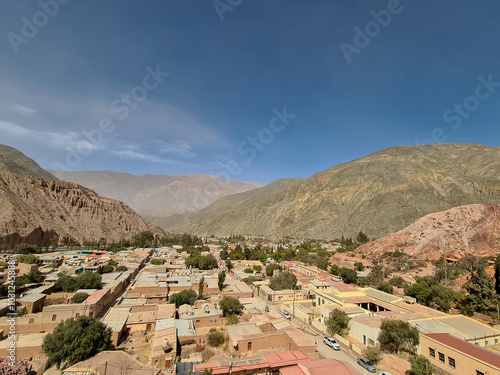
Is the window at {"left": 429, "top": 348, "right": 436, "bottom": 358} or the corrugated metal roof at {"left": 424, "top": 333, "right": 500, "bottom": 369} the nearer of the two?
the corrugated metal roof at {"left": 424, "top": 333, "right": 500, "bottom": 369}

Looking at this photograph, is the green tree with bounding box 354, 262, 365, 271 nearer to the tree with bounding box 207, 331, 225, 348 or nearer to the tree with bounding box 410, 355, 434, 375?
the tree with bounding box 410, 355, 434, 375

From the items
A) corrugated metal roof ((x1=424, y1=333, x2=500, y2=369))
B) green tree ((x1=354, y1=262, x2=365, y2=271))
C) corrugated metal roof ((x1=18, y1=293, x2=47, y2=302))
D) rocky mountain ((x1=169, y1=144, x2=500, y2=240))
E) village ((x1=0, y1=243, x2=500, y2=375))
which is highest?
rocky mountain ((x1=169, y1=144, x2=500, y2=240))

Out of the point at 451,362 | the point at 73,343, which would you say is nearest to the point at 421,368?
the point at 451,362

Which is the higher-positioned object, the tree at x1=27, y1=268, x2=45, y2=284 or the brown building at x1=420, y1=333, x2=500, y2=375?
the tree at x1=27, y1=268, x2=45, y2=284

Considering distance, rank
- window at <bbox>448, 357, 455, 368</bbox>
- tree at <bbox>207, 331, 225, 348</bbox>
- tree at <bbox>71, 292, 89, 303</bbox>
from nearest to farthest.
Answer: window at <bbox>448, 357, 455, 368</bbox>
tree at <bbox>207, 331, 225, 348</bbox>
tree at <bbox>71, 292, 89, 303</bbox>

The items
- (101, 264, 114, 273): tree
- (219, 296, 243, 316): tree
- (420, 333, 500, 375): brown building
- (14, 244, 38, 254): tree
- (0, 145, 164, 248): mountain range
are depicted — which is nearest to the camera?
(420, 333, 500, 375): brown building

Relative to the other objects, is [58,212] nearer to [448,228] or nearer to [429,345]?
[429,345]

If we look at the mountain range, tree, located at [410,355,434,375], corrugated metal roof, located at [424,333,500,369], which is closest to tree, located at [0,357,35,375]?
tree, located at [410,355,434,375]
